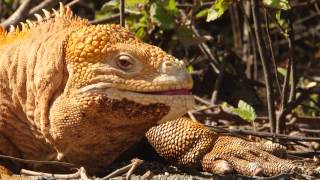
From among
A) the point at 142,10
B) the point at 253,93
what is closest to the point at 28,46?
the point at 142,10

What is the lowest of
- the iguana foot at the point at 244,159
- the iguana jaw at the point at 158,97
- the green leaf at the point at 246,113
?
the iguana foot at the point at 244,159

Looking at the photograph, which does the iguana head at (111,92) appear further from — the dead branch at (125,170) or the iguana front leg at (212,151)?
the iguana front leg at (212,151)

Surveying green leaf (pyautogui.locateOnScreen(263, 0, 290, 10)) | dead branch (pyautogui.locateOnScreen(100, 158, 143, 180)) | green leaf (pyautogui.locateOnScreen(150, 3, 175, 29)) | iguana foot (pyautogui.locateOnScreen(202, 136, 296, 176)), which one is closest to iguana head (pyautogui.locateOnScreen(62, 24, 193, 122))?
dead branch (pyautogui.locateOnScreen(100, 158, 143, 180))

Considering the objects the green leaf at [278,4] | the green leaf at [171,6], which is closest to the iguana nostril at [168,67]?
the green leaf at [278,4]

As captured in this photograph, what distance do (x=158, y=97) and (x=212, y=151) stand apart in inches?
29.1

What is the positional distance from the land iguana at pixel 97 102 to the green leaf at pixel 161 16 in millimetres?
2147

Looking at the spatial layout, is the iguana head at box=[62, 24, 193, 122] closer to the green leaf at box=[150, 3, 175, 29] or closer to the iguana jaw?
the iguana jaw

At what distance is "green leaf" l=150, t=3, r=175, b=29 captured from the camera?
7.34 m

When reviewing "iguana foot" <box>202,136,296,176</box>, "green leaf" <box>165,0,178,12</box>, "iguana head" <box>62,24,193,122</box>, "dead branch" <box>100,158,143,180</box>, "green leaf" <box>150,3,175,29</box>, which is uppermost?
"green leaf" <box>165,0,178,12</box>

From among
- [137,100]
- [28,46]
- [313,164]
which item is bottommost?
[313,164]

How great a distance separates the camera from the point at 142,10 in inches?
298

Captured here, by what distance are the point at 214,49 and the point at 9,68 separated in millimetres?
4131

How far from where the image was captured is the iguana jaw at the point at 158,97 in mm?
4504

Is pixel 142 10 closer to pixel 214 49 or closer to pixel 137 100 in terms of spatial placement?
pixel 214 49
